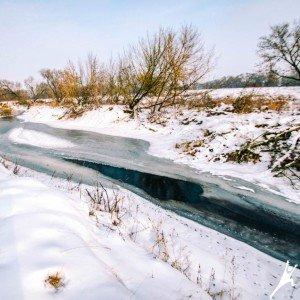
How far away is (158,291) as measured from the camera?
321cm

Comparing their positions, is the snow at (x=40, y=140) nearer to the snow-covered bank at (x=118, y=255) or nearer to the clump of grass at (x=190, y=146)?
the clump of grass at (x=190, y=146)

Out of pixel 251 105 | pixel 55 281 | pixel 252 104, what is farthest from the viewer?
pixel 252 104

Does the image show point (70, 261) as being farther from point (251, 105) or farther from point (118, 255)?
point (251, 105)

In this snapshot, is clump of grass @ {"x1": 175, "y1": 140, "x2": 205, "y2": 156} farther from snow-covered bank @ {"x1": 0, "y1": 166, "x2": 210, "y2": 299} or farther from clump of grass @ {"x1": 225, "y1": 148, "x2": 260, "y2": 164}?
snow-covered bank @ {"x1": 0, "y1": 166, "x2": 210, "y2": 299}

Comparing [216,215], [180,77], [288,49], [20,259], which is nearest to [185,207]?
[216,215]

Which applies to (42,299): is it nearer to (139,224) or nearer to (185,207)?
(139,224)

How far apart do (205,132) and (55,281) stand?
39.6 feet

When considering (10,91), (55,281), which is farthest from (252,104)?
(10,91)

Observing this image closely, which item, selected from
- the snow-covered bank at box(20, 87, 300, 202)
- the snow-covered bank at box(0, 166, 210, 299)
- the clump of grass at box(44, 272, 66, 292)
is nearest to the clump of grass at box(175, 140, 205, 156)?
the snow-covered bank at box(20, 87, 300, 202)

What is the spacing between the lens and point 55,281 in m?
2.84

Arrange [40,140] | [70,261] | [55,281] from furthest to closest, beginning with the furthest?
[40,140] → [70,261] → [55,281]

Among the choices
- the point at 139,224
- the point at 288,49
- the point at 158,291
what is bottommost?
the point at 139,224

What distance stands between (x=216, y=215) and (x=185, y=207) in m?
Answer: 0.79

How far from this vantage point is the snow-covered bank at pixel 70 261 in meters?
2.82
